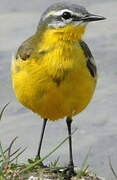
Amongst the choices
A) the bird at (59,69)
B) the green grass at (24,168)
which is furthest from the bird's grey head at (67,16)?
the green grass at (24,168)

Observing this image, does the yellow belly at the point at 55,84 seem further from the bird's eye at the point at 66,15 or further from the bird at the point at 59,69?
the bird's eye at the point at 66,15

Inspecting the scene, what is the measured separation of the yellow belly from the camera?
8414 mm

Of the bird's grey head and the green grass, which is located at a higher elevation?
the bird's grey head

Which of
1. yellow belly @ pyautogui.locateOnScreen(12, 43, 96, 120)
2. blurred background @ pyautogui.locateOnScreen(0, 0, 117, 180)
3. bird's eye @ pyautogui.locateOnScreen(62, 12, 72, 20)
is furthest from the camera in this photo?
blurred background @ pyautogui.locateOnScreen(0, 0, 117, 180)

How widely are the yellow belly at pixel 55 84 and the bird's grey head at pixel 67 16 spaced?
10.9 inches

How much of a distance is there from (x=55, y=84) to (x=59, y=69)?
0.14 m

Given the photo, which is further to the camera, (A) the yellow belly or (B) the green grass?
(A) the yellow belly

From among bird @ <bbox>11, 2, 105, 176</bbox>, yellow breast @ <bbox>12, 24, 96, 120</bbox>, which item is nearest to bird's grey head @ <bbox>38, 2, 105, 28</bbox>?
bird @ <bbox>11, 2, 105, 176</bbox>

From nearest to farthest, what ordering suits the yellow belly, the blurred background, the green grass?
the green grass, the yellow belly, the blurred background

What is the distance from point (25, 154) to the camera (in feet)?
36.5

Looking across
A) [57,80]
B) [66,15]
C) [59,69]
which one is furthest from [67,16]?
[57,80]

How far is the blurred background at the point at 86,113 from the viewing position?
471 inches

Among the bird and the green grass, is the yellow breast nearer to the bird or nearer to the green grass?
the bird

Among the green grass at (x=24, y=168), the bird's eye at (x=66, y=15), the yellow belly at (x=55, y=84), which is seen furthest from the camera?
the bird's eye at (x=66, y=15)
